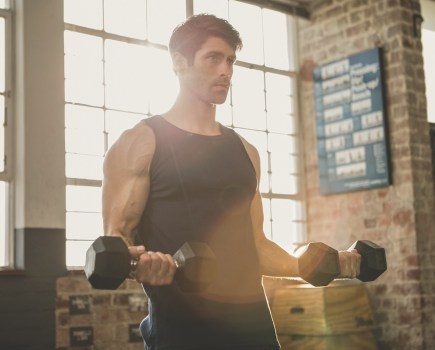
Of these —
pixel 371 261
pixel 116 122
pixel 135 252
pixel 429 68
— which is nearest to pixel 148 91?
pixel 116 122

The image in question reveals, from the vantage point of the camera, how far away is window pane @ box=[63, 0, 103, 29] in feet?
14.7

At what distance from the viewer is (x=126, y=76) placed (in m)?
4.66

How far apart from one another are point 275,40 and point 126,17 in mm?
1411

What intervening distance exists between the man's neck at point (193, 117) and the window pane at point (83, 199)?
2563mm

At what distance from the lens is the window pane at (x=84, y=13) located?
14.7ft

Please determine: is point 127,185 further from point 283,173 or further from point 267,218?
point 283,173

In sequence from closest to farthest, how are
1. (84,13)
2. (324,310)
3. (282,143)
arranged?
(324,310), (84,13), (282,143)

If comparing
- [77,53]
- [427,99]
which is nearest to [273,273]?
[77,53]

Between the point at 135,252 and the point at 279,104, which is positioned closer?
the point at 135,252

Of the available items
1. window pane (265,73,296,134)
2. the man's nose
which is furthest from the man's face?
window pane (265,73,296,134)

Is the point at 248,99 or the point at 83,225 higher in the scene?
the point at 248,99

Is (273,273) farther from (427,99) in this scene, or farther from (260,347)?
(427,99)

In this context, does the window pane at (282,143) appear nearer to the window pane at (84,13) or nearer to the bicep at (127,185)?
the window pane at (84,13)

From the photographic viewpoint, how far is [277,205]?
545 cm
